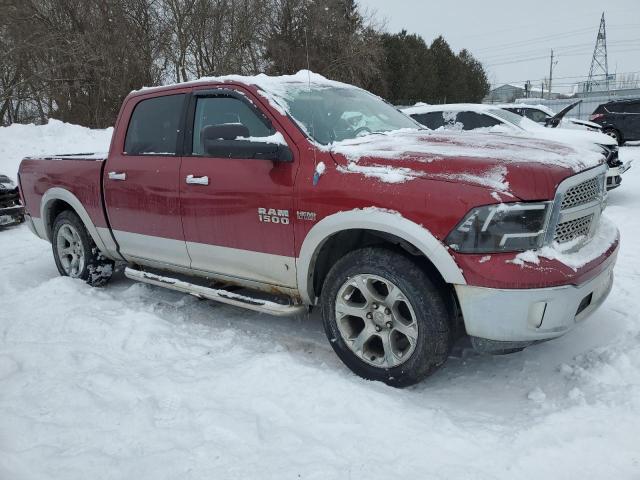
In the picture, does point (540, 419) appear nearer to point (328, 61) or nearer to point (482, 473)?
point (482, 473)

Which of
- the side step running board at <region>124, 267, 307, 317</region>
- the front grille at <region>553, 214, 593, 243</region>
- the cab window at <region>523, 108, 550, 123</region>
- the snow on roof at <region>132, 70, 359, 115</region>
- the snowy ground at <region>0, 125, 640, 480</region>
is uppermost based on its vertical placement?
the snow on roof at <region>132, 70, 359, 115</region>

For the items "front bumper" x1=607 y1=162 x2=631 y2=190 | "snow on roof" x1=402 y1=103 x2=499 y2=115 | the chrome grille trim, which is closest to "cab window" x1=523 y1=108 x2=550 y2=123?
"snow on roof" x1=402 y1=103 x2=499 y2=115

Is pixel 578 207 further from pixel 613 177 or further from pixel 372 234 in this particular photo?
pixel 613 177

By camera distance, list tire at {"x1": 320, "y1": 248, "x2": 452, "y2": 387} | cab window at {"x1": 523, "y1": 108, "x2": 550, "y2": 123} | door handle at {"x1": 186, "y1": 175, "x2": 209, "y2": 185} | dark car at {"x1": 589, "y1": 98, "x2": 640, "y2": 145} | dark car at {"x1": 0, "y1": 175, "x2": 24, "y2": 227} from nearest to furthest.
→ 1. tire at {"x1": 320, "y1": 248, "x2": 452, "y2": 387}
2. door handle at {"x1": 186, "y1": 175, "x2": 209, "y2": 185}
3. dark car at {"x1": 0, "y1": 175, "x2": 24, "y2": 227}
4. cab window at {"x1": 523, "y1": 108, "x2": 550, "y2": 123}
5. dark car at {"x1": 589, "y1": 98, "x2": 640, "y2": 145}

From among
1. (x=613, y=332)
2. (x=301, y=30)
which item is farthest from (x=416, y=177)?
(x=301, y=30)

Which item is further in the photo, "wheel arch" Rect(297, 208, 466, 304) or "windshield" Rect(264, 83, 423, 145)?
"windshield" Rect(264, 83, 423, 145)

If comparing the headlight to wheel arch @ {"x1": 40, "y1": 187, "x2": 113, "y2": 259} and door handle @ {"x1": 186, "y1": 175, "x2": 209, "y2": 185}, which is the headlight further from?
wheel arch @ {"x1": 40, "y1": 187, "x2": 113, "y2": 259}

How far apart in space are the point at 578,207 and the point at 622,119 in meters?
16.4

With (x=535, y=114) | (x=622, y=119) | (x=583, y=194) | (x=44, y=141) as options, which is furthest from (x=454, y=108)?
(x=44, y=141)

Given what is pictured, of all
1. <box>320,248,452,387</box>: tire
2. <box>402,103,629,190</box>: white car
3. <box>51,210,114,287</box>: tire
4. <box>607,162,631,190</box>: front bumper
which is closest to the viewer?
<box>320,248,452,387</box>: tire

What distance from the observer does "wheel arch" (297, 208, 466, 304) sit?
2.59m

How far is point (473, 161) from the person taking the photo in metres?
2.64

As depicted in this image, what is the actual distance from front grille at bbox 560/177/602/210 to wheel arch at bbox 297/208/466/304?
68cm

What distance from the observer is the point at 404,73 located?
1588 inches
